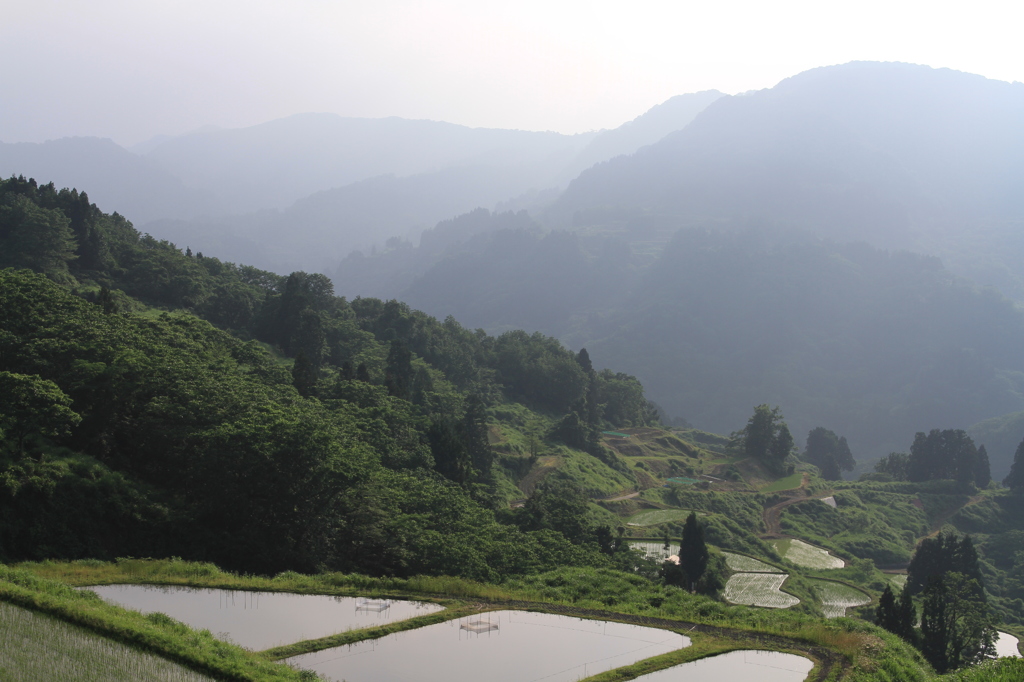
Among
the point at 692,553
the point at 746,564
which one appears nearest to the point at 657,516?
the point at 746,564

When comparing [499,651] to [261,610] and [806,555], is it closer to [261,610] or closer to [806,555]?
[261,610]

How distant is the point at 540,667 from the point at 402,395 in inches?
1476

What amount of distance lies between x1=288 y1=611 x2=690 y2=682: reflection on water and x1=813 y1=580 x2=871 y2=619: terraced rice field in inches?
1085

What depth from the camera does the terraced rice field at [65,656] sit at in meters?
10.4

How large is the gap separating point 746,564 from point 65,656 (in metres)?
42.4

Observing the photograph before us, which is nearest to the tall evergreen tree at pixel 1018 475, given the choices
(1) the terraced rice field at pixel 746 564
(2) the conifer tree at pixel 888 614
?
(1) the terraced rice field at pixel 746 564

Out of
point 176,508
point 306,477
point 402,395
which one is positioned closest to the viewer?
point 176,508

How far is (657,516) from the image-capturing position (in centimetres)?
5344

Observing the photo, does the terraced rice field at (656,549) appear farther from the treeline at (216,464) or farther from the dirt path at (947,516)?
the dirt path at (947,516)

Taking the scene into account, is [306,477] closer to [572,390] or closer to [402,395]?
[402,395]

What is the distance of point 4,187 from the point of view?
5250 centimetres

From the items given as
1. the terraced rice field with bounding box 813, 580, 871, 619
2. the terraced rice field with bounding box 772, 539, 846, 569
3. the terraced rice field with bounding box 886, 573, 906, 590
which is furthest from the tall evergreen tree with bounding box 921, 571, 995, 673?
the terraced rice field with bounding box 772, 539, 846, 569

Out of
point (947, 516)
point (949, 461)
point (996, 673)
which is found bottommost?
point (947, 516)

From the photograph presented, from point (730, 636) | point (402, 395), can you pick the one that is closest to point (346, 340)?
point (402, 395)
